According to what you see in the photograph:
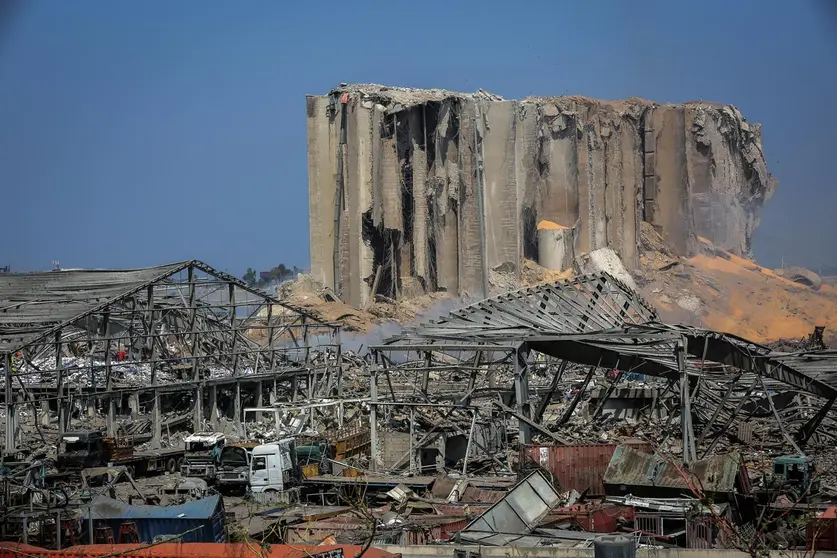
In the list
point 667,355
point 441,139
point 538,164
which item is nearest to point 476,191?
point 441,139

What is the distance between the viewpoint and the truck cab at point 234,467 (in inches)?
1209

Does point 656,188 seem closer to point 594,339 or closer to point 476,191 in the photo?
point 476,191

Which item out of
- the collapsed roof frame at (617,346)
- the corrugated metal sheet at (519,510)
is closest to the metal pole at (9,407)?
the collapsed roof frame at (617,346)

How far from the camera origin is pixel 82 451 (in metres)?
34.2

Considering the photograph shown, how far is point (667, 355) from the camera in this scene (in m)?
31.9

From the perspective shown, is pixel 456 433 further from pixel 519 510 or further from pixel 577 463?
pixel 519 510

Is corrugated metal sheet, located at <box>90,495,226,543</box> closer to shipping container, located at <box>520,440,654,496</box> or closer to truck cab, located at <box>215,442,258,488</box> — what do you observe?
shipping container, located at <box>520,440,654,496</box>

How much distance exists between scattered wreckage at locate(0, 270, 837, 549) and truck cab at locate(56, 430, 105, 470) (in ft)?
0.18

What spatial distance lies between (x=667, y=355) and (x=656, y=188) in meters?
66.7

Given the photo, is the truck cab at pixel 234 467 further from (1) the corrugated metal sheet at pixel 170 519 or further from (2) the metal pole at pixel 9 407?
(2) the metal pole at pixel 9 407

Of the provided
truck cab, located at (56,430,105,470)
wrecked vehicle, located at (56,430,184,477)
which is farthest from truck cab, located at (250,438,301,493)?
truck cab, located at (56,430,105,470)

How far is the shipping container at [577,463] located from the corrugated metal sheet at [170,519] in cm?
677

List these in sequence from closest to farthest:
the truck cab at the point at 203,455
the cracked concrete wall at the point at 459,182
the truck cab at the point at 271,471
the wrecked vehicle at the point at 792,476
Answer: the wrecked vehicle at the point at 792,476 < the truck cab at the point at 271,471 < the truck cab at the point at 203,455 < the cracked concrete wall at the point at 459,182

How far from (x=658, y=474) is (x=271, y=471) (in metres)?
8.66
